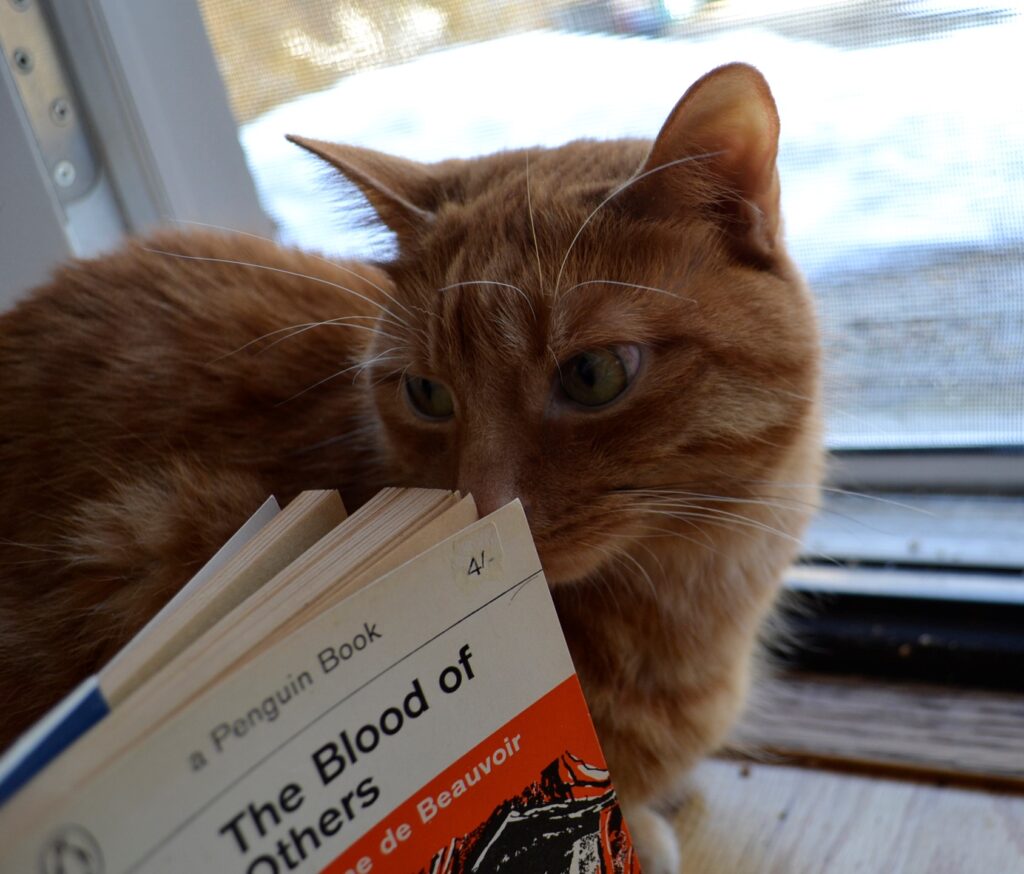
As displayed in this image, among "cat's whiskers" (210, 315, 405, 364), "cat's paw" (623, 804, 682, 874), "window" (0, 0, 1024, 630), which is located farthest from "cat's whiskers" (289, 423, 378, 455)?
"cat's paw" (623, 804, 682, 874)

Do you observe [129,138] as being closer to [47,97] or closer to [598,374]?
[47,97]

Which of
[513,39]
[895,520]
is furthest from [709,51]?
[895,520]

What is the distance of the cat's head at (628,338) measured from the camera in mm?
906

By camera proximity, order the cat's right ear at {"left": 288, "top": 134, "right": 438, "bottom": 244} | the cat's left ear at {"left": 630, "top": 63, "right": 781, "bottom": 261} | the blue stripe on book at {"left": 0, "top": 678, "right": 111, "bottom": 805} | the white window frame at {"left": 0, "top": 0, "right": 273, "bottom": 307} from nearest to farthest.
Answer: the blue stripe on book at {"left": 0, "top": 678, "right": 111, "bottom": 805} < the cat's left ear at {"left": 630, "top": 63, "right": 781, "bottom": 261} < the cat's right ear at {"left": 288, "top": 134, "right": 438, "bottom": 244} < the white window frame at {"left": 0, "top": 0, "right": 273, "bottom": 307}

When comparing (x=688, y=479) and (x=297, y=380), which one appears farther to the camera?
(x=297, y=380)

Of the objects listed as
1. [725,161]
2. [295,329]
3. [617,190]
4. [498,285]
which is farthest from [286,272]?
[725,161]

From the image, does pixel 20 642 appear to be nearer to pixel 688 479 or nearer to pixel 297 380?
pixel 297 380

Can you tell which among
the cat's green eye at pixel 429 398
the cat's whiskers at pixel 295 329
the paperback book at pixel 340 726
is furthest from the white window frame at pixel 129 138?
the paperback book at pixel 340 726

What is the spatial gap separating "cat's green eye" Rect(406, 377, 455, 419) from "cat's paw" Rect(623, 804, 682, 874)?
529 mm

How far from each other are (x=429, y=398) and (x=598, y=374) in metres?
0.22

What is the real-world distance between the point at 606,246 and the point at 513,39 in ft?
2.16

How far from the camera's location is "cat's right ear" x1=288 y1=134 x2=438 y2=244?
1008 millimetres

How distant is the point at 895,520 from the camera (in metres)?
1.54

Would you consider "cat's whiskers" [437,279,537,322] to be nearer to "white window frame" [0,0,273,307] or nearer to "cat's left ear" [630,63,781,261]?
"cat's left ear" [630,63,781,261]
